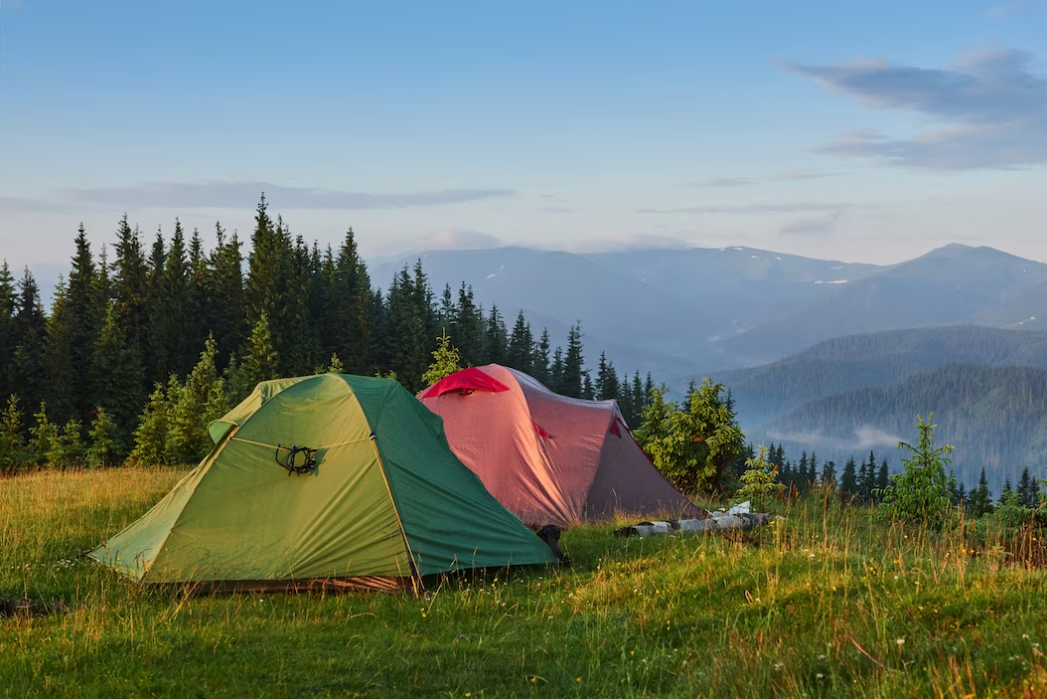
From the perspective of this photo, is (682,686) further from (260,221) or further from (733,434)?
(260,221)

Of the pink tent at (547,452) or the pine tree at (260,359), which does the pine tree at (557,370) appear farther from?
the pink tent at (547,452)

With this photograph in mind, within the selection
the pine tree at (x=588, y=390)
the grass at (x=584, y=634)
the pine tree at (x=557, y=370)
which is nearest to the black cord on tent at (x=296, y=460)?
the grass at (x=584, y=634)

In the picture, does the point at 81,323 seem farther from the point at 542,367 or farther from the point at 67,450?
the point at 542,367

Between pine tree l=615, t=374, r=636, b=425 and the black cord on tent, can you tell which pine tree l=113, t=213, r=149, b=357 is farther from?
the black cord on tent

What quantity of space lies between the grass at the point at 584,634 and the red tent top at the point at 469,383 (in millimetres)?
6154

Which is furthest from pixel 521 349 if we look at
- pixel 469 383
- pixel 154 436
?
pixel 469 383

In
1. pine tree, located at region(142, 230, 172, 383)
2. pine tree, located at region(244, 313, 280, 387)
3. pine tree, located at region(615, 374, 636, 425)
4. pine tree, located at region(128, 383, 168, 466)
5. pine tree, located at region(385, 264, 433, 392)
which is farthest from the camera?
pine tree, located at region(615, 374, 636, 425)

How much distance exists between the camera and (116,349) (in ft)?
258

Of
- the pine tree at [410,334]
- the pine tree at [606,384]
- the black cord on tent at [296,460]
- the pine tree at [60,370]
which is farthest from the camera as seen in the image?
the pine tree at [606,384]

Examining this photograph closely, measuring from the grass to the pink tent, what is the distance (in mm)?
4695

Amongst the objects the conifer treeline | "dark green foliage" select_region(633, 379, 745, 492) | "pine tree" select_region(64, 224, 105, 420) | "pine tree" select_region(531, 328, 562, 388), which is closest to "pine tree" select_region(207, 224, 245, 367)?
the conifer treeline

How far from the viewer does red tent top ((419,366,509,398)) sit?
15484 mm

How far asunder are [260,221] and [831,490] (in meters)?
98.1

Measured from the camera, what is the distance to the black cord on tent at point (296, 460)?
9.59m
